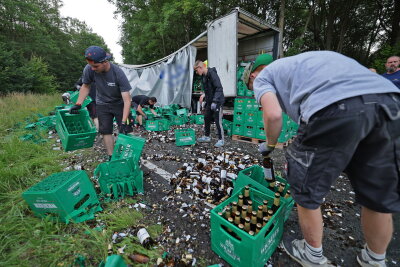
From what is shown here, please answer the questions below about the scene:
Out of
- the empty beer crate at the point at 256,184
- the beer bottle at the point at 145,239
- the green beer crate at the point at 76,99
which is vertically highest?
the green beer crate at the point at 76,99

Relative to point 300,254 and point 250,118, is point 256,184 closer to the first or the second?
point 300,254

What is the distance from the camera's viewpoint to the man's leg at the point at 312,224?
1166mm

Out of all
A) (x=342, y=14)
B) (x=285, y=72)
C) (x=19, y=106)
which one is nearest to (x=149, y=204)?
(x=285, y=72)

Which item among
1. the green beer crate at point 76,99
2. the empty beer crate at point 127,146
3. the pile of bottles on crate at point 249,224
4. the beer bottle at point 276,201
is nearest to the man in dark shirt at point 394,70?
the pile of bottles on crate at point 249,224

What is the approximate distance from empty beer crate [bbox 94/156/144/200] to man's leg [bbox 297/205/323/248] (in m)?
1.90

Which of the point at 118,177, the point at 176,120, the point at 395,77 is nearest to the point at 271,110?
the point at 118,177

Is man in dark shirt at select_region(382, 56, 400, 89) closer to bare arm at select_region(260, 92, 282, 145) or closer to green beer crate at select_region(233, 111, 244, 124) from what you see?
green beer crate at select_region(233, 111, 244, 124)

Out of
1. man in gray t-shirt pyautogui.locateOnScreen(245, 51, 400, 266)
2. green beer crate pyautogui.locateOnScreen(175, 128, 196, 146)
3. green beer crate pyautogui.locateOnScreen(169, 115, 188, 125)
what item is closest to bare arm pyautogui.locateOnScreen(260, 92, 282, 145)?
man in gray t-shirt pyautogui.locateOnScreen(245, 51, 400, 266)

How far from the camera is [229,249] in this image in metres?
1.40

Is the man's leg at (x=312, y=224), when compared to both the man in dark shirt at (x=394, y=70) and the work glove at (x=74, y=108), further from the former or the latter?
the man in dark shirt at (x=394, y=70)

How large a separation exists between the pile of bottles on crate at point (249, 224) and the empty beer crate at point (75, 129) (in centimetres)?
221

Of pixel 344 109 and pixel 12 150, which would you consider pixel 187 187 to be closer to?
pixel 344 109

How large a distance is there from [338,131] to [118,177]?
2.31m

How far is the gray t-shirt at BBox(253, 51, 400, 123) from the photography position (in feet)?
3.22
